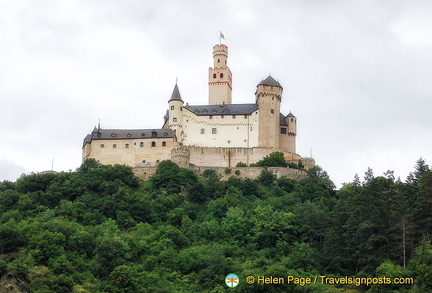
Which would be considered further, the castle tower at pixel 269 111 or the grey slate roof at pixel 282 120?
the grey slate roof at pixel 282 120

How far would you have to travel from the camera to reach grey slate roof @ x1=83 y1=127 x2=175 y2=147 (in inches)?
3334

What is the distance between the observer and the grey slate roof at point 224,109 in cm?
8750

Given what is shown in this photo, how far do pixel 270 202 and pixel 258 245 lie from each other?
8285mm

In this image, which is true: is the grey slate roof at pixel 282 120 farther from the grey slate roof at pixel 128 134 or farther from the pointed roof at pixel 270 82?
the grey slate roof at pixel 128 134

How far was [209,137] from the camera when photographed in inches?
3413

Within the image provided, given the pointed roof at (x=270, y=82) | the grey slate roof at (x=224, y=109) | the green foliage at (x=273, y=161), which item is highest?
the pointed roof at (x=270, y=82)

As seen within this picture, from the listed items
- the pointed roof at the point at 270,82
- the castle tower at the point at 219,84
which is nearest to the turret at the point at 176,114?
the castle tower at the point at 219,84

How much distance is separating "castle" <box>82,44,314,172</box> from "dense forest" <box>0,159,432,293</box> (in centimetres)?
864

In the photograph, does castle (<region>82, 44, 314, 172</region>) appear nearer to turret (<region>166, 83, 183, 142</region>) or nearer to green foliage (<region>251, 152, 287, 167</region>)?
turret (<region>166, 83, 183, 142</region>)

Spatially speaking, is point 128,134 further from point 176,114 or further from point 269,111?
point 269,111

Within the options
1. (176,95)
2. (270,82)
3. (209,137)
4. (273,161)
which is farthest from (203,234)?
(270,82)

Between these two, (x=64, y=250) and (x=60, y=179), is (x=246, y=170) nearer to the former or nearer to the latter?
(x=60, y=179)

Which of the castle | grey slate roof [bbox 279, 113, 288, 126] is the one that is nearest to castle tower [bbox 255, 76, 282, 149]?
the castle

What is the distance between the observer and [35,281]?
50844 millimetres
